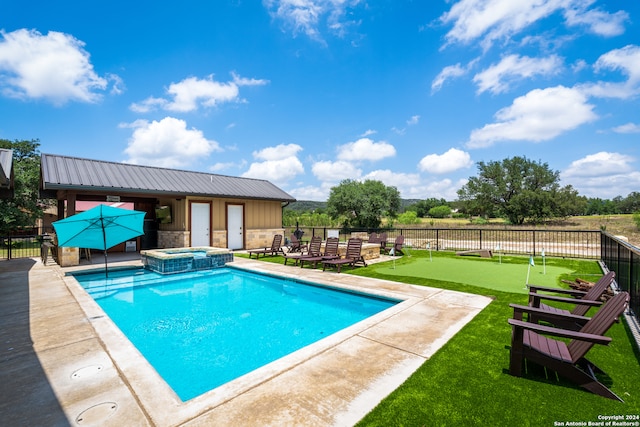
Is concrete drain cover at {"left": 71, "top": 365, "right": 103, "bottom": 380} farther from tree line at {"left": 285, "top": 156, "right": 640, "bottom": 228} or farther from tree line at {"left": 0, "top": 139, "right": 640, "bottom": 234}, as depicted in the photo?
tree line at {"left": 285, "top": 156, "right": 640, "bottom": 228}

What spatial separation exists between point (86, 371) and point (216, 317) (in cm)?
290

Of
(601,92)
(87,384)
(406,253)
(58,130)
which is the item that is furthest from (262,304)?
(58,130)

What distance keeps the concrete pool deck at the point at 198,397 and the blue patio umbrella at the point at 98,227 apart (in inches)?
106

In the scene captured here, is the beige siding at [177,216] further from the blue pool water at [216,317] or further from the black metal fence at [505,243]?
the black metal fence at [505,243]

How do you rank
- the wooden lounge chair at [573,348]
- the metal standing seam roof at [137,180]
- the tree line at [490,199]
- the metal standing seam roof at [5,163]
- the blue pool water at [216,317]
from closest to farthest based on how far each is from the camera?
the wooden lounge chair at [573,348] < the blue pool water at [216,317] < the metal standing seam roof at [5,163] < the metal standing seam roof at [137,180] < the tree line at [490,199]

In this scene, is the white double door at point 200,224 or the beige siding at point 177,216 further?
the white double door at point 200,224

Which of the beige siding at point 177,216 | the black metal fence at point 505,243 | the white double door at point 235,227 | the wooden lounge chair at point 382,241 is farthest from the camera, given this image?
the white double door at point 235,227

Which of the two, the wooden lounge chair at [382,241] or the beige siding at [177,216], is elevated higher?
the beige siding at [177,216]

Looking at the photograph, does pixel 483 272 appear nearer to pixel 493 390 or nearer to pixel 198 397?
pixel 493 390

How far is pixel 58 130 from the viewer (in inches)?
723

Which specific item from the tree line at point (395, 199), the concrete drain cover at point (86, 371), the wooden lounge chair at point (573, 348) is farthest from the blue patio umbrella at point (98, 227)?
the tree line at point (395, 199)

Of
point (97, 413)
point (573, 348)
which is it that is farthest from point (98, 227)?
point (573, 348)

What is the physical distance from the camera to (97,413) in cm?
246

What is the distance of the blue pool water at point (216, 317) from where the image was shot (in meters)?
4.14
